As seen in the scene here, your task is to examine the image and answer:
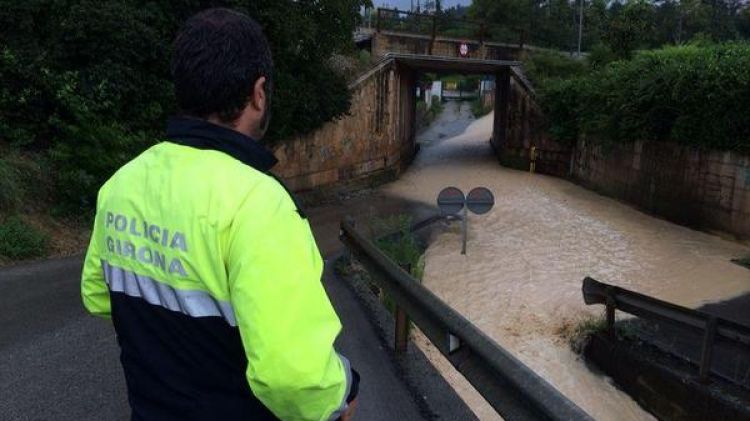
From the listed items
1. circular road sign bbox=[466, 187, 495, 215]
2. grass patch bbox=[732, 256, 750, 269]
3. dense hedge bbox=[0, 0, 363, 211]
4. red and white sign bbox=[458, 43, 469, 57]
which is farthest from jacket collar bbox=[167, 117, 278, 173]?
red and white sign bbox=[458, 43, 469, 57]

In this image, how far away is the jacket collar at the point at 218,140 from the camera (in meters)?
1.63

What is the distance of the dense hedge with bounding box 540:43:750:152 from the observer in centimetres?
1565

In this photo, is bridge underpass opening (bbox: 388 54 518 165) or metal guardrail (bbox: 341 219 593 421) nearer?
metal guardrail (bbox: 341 219 593 421)

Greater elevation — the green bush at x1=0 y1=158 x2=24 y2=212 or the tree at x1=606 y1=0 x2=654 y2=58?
the tree at x1=606 y1=0 x2=654 y2=58

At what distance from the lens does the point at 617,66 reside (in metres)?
23.1

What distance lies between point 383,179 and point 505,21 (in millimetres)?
49732

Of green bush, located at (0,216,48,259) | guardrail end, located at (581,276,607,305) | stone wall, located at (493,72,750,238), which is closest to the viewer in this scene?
green bush, located at (0,216,48,259)

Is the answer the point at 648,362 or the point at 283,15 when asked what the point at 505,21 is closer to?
the point at 283,15

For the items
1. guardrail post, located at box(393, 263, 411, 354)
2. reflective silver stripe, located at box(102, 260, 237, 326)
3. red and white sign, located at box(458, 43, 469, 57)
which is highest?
red and white sign, located at box(458, 43, 469, 57)

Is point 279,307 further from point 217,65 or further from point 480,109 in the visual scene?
point 480,109

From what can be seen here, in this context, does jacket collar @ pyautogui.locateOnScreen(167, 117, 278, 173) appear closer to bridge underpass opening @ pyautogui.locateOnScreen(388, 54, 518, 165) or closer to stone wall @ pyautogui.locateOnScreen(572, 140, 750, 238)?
stone wall @ pyautogui.locateOnScreen(572, 140, 750, 238)

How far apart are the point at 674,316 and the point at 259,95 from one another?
23.7ft

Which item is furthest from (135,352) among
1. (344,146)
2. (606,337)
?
(344,146)

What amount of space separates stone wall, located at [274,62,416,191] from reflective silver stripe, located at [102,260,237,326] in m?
15.1
